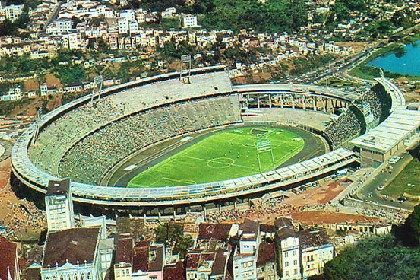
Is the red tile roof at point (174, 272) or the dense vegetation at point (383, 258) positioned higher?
the dense vegetation at point (383, 258)

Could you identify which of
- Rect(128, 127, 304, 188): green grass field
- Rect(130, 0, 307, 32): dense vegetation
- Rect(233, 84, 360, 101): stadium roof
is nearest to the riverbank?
Rect(233, 84, 360, 101): stadium roof

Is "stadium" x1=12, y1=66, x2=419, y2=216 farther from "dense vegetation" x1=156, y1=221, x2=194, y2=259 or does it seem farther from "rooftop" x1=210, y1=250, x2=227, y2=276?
"rooftop" x1=210, y1=250, x2=227, y2=276

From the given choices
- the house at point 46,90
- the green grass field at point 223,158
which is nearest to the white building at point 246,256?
the green grass field at point 223,158

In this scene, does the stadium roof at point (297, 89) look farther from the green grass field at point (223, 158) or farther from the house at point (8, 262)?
the house at point (8, 262)

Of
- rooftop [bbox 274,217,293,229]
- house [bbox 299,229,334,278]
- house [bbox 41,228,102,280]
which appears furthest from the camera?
rooftop [bbox 274,217,293,229]

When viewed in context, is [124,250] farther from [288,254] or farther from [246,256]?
[288,254]
